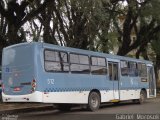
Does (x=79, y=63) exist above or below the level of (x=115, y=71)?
above

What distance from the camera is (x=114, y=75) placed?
2317 cm

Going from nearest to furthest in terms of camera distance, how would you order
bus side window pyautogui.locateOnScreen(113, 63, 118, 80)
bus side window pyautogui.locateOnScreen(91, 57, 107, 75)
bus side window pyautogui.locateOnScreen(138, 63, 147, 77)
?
bus side window pyautogui.locateOnScreen(91, 57, 107, 75) < bus side window pyautogui.locateOnScreen(113, 63, 118, 80) < bus side window pyautogui.locateOnScreen(138, 63, 147, 77)

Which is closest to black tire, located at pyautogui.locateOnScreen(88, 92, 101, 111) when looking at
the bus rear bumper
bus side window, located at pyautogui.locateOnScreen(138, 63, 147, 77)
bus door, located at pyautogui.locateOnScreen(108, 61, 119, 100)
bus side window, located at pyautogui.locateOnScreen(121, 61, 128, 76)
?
bus door, located at pyautogui.locateOnScreen(108, 61, 119, 100)

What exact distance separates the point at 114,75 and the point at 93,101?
2915mm

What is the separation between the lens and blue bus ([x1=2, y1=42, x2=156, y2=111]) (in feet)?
57.5

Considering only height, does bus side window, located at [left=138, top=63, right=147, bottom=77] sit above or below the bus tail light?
above

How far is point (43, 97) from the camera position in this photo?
56.6 ft

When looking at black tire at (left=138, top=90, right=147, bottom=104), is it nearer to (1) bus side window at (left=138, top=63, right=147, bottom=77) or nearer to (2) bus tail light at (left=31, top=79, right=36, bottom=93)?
(1) bus side window at (left=138, top=63, right=147, bottom=77)

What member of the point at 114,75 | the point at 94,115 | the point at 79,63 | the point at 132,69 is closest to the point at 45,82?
the point at 94,115

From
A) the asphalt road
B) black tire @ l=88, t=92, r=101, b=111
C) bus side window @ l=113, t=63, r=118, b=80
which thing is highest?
bus side window @ l=113, t=63, r=118, b=80

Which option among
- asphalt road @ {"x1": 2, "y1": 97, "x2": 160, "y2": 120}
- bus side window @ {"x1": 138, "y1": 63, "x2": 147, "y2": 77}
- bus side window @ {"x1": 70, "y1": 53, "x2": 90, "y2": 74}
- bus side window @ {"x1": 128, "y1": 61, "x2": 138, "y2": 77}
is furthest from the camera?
bus side window @ {"x1": 138, "y1": 63, "x2": 147, "y2": 77}

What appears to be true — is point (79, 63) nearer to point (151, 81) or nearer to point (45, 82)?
point (45, 82)

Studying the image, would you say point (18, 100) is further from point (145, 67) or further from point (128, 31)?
point (128, 31)

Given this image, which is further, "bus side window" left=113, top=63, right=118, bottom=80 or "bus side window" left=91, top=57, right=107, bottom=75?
"bus side window" left=113, top=63, right=118, bottom=80
